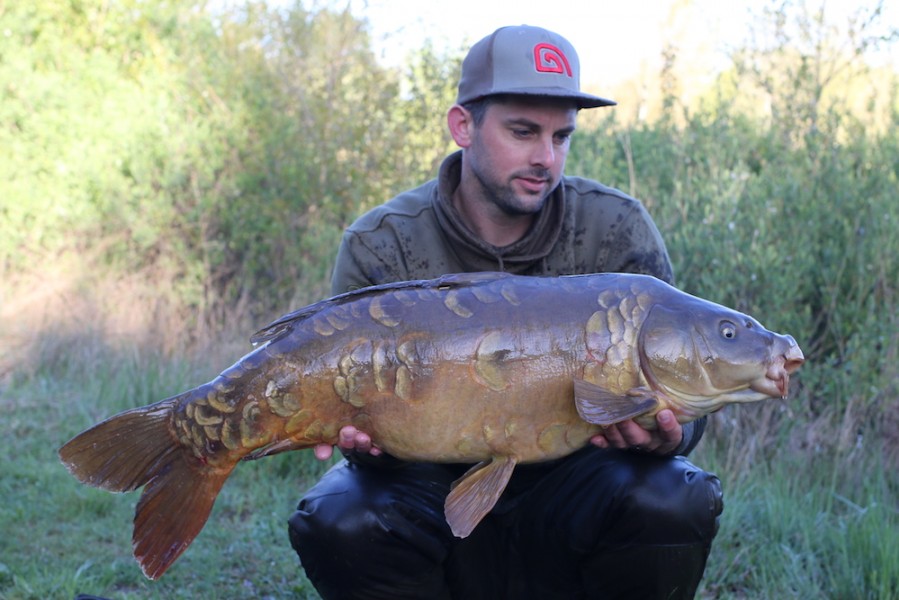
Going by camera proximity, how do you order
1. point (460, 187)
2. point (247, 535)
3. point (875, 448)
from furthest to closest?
point (875, 448), point (247, 535), point (460, 187)

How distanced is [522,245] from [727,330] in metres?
0.83

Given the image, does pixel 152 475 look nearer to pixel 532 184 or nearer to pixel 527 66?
pixel 532 184

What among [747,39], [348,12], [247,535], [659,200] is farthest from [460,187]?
[348,12]

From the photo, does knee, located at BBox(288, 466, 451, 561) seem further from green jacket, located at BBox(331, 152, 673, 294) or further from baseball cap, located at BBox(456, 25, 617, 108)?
baseball cap, located at BBox(456, 25, 617, 108)

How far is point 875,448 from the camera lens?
3805 mm

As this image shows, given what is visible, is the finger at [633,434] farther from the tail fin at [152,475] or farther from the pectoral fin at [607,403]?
the tail fin at [152,475]

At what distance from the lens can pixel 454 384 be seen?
6.53 feet

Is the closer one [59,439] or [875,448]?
[875,448]

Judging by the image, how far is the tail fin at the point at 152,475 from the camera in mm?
2053

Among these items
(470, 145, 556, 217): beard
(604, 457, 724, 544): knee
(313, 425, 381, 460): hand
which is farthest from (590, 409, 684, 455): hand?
(470, 145, 556, 217): beard

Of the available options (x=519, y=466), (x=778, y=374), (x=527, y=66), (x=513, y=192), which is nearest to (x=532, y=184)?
(x=513, y=192)

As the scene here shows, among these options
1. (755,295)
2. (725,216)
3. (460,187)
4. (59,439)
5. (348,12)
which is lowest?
(59,439)

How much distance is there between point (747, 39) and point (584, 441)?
3832mm

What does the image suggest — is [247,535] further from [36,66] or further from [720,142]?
[36,66]
